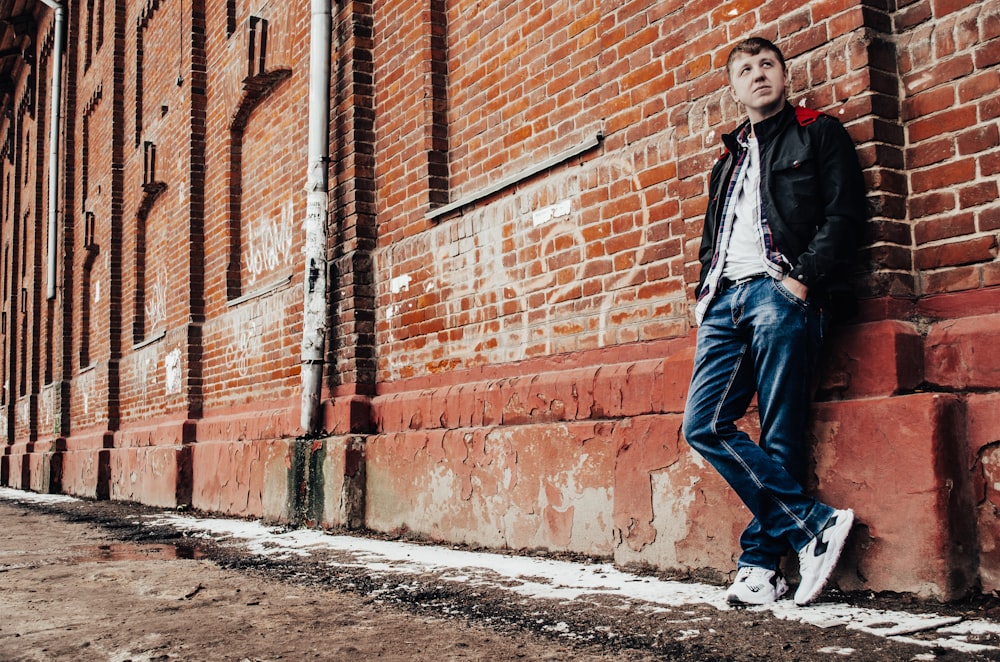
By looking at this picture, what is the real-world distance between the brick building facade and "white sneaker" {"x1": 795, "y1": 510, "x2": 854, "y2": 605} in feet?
0.36

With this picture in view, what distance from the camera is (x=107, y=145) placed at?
44.5 feet

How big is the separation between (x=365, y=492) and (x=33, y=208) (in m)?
16.3

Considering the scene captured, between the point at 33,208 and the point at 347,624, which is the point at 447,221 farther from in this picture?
the point at 33,208

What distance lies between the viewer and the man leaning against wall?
3.09 meters

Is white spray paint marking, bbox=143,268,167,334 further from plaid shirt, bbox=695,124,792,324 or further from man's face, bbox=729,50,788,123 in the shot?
man's face, bbox=729,50,788,123

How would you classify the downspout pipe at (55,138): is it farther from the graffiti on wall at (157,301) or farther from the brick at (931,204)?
the brick at (931,204)

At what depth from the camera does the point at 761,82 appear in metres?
3.31

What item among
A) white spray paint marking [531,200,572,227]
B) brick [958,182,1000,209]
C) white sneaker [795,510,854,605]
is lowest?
white sneaker [795,510,854,605]

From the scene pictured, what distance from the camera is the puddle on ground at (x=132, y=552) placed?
209 inches

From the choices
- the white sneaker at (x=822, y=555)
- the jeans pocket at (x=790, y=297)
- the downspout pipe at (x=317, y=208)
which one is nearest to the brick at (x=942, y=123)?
the jeans pocket at (x=790, y=297)

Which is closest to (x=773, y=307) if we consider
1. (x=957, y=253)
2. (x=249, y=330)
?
(x=957, y=253)

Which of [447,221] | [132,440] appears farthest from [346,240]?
[132,440]

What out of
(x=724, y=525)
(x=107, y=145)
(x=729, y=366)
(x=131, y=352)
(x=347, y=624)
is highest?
(x=107, y=145)

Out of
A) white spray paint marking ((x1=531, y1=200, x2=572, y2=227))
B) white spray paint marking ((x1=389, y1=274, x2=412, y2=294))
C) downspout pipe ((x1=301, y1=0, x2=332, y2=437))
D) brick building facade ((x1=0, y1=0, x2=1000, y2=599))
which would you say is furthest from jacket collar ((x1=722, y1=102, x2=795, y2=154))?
downspout pipe ((x1=301, y1=0, x2=332, y2=437))
